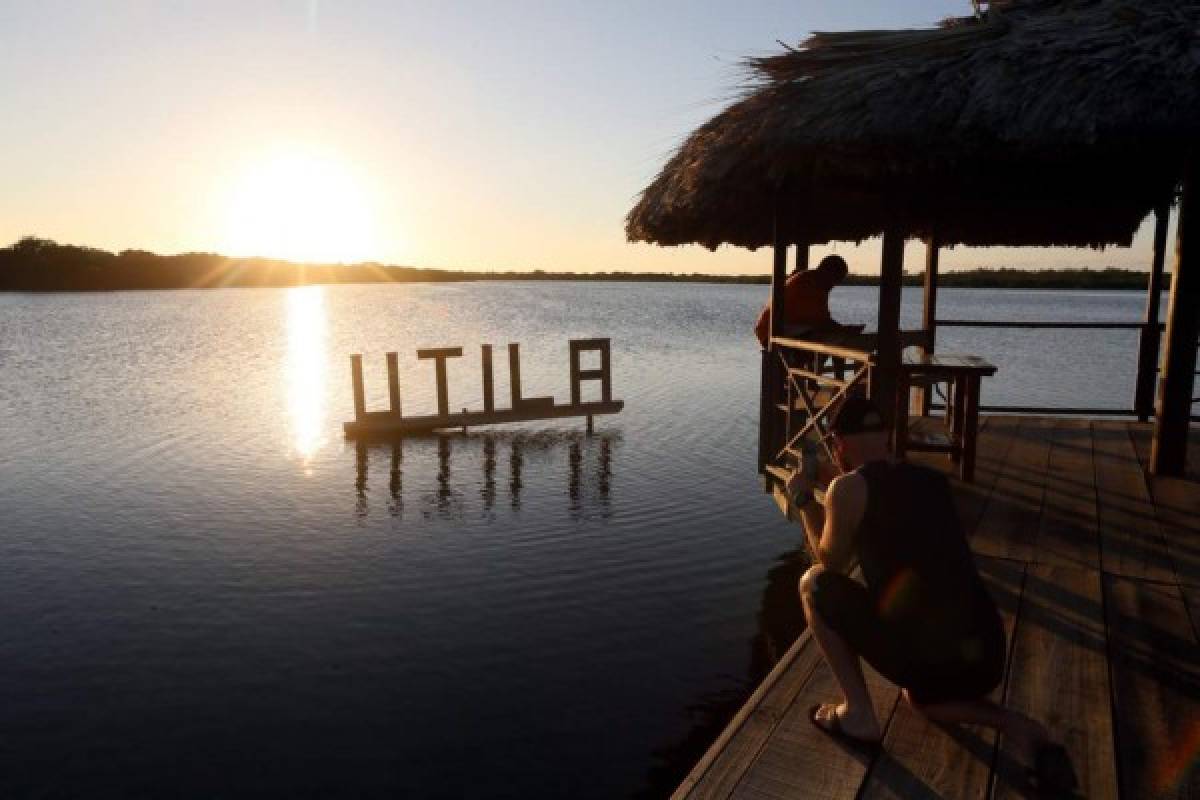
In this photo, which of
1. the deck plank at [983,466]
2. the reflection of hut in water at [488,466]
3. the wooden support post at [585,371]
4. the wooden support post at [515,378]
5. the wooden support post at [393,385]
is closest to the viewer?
the deck plank at [983,466]

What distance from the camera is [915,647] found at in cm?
299

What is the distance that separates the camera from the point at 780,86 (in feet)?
19.9

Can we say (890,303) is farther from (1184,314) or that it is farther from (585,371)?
(585,371)

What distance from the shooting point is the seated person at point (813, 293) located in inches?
294

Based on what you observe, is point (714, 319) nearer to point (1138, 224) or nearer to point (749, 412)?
point (749, 412)

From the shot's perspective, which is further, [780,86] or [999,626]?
[780,86]

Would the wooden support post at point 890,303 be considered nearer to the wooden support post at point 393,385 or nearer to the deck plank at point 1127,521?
the deck plank at point 1127,521

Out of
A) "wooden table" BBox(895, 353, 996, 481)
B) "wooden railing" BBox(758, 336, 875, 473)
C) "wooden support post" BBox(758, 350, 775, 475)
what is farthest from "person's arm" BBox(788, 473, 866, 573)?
"wooden support post" BBox(758, 350, 775, 475)

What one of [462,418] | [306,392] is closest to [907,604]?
[462,418]

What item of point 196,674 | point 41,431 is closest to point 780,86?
point 196,674

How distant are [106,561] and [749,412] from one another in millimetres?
13307

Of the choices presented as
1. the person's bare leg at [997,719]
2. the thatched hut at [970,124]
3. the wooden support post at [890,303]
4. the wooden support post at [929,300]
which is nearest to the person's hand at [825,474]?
the wooden support post at [890,303]

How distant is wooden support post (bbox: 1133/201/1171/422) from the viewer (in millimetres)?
9125

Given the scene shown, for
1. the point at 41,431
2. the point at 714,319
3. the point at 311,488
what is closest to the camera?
the point at 311,488
